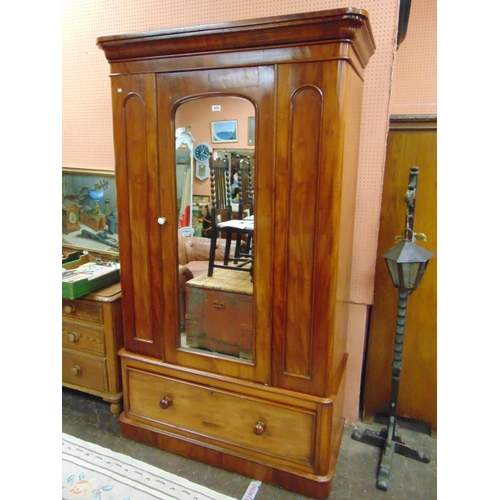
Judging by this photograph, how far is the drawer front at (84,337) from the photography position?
2.04 m

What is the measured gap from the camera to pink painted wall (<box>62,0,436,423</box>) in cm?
164

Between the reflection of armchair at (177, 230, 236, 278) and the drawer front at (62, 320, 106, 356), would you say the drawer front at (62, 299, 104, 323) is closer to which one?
the drawer front at (62, 320, 106, 356)

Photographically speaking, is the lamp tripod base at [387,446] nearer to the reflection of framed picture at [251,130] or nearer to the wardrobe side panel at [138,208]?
the wardrobe side panel at [138,208]

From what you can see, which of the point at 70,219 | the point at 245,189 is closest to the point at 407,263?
the point at 245,189

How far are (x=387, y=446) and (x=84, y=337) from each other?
1.70 metres

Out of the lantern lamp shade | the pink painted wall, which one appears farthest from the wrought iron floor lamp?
the pink painted wall

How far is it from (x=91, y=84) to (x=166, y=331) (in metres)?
1.62

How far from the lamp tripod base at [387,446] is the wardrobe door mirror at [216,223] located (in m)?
0.82

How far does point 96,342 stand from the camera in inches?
80.6

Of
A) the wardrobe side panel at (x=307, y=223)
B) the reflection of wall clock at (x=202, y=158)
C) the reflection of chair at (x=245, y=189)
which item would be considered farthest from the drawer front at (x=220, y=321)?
the reflection of wall clock at (x=202, y=158)

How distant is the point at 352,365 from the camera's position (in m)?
1.96

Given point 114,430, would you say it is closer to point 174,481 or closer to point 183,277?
point 174,481

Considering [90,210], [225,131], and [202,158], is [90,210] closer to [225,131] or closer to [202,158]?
[202,158]

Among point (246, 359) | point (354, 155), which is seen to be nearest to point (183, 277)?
point (246, 359)
